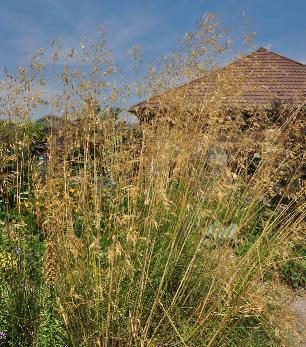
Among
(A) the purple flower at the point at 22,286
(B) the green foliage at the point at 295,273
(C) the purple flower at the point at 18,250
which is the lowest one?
(B) the green foliage at the point at 295,273

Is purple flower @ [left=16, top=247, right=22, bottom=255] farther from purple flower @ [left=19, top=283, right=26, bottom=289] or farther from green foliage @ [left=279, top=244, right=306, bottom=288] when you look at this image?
green foliage @ [left=279, top=244, right=306, bottom=288]

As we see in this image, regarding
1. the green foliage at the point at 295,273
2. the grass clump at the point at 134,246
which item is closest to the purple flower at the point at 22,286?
the grass clump at the point at 134,246

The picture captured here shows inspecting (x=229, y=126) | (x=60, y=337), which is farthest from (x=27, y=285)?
(x=229, y=126)

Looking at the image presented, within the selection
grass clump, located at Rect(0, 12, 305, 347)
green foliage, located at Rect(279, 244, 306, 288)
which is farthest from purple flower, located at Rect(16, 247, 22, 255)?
green foliage, located at Rect(279, 244, 306, 288)

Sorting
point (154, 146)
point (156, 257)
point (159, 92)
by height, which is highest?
point (159, 92)

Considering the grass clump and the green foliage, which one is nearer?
the grass clump

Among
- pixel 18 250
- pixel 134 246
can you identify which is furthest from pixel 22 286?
pixel 134 246

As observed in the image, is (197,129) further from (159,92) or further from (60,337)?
(60,337)

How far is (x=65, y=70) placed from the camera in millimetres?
3617

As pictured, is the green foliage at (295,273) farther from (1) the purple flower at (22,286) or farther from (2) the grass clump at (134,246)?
(1) the purple flower at (22,286)

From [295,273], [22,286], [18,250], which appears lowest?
[295,273]

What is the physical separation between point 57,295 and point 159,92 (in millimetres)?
1977

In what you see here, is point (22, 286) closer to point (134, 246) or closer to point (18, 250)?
point (18, 250)

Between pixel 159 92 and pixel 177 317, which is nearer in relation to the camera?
pixel 177 317
